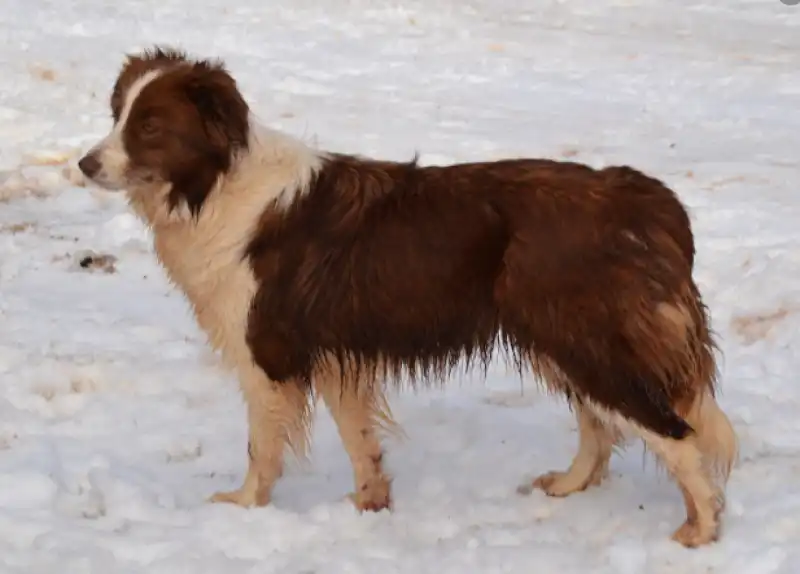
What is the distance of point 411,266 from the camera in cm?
405

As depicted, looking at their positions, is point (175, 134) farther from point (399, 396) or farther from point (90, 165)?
point (399, 396)

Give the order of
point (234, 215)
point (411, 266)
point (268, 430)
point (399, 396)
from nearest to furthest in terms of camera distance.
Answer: point (411, 266) → point (234, 215) → point (268, 430) → point (399, 396)

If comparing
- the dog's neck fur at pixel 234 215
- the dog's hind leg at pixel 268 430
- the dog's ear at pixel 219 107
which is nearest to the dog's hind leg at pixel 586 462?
the dog's hind leg at pixel 268 430

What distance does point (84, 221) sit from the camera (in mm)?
8398

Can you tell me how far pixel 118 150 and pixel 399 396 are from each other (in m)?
2.18

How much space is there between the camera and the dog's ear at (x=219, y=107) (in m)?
4.11

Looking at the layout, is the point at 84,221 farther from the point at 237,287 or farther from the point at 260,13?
the point at 260,13

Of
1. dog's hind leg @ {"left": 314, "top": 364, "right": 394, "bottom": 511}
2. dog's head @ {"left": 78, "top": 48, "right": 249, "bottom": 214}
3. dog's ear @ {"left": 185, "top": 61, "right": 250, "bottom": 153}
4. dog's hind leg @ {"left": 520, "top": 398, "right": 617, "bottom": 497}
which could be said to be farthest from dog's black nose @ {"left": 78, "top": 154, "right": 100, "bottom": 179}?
dog's hind leg @ {"left": 520, "top": 398, "right": 617, "bottom": 497}

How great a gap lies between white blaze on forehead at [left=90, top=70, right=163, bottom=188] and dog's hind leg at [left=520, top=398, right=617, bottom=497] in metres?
2.08

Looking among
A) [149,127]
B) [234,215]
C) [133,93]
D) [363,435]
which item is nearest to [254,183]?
[234,215]

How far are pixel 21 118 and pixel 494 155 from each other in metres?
4.73

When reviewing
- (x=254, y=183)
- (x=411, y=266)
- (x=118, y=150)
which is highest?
(x=118, y=150)

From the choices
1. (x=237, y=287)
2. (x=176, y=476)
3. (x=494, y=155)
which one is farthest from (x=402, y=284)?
(x=494, y=155)

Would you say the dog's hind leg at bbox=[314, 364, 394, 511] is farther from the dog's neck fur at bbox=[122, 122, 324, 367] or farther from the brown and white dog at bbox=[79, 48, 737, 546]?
the dog's neck fur at bbox=[122, 122, 324, 367]
